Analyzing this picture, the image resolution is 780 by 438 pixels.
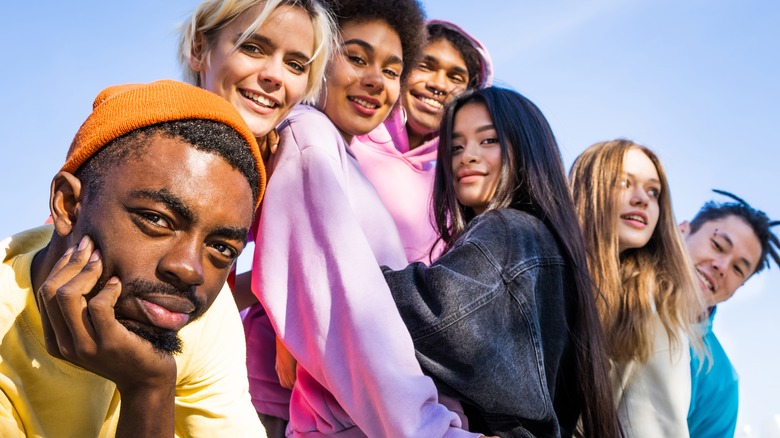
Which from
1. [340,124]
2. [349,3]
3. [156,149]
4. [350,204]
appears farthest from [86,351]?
[349,3]

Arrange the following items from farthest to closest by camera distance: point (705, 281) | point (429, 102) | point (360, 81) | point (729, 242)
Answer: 1. point (729, 242)
2. point (705, 281)
3. point (429, 102)
4. point (360, 81)

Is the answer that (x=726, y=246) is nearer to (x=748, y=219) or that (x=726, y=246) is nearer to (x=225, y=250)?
(x=748, y=219)

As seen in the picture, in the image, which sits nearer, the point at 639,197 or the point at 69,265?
the point at 69,265

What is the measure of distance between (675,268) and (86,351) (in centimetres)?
334

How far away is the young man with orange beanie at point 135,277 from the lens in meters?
2.02

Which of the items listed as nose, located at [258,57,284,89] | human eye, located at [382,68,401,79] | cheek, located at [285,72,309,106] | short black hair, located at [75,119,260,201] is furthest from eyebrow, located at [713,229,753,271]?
short black hair, located at [75,119,260,201]

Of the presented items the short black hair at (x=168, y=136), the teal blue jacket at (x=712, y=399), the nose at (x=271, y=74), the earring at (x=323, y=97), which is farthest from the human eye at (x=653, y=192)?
the short black hair at (x=168, y=136)

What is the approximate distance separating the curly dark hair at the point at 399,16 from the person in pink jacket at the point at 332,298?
596mm

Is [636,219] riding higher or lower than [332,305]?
higher

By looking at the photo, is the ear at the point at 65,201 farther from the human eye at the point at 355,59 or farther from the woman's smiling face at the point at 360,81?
the human eye at the point at 355,59

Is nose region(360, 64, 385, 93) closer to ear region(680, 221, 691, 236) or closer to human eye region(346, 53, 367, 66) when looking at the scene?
human eye region(346, 53, 367, 66)

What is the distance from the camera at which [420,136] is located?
4.46 metres

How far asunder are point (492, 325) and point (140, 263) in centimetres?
129

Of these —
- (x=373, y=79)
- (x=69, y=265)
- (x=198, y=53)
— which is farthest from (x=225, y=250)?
(x=373, y=79)
